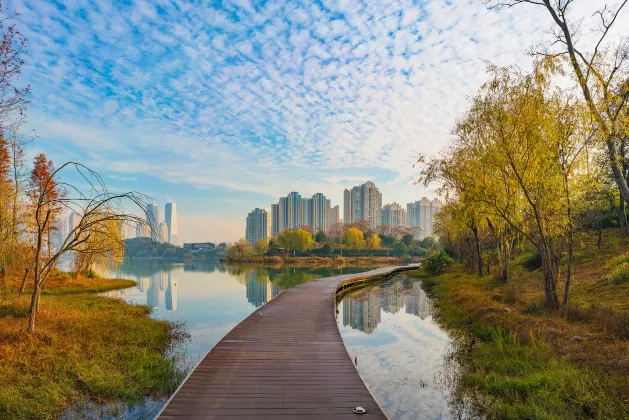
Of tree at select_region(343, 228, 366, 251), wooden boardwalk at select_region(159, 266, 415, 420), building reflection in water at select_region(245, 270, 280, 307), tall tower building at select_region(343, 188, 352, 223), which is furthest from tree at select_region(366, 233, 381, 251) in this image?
wooden boardwalk at select_region(159, 266, 415, 420)

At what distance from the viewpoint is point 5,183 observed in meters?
17.0

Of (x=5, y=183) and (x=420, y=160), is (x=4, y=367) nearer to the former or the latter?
(x=5, y=183)

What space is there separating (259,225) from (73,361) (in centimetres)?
17217

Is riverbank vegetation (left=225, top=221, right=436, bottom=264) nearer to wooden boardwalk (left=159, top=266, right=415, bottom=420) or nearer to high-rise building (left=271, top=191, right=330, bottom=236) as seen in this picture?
high-rise building (left=271, top=191, right=330, bottom=236)

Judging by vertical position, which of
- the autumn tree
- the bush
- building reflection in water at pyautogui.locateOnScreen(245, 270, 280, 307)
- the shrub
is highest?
the autumn tree

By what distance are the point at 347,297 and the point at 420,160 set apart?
9.82 meters

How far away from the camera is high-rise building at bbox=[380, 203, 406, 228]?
178250 millimetres

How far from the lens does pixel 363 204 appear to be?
548ft

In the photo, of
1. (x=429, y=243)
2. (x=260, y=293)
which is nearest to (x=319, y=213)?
(x=429, y=243)

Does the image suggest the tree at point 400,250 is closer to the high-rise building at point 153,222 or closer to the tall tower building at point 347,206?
the tall tower building at point 347,206

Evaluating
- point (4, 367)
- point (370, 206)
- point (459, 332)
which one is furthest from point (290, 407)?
point (370, 206)

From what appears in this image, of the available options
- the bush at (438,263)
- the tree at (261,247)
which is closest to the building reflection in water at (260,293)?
the bush at (438,263)

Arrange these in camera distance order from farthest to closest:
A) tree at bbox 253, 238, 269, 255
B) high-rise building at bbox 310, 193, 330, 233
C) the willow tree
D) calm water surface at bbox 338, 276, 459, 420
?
1. high-rise building at bbox 310, 193, 330, 233
2. tree at bbox 253, 238, 269, 255
3. the willow tree
4. calm water surface at bbox 338, 276, 459, 420

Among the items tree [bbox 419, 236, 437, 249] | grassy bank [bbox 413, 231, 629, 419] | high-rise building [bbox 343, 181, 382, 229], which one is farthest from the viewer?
high-rise building [bbox 343, 181, 382, 229]
